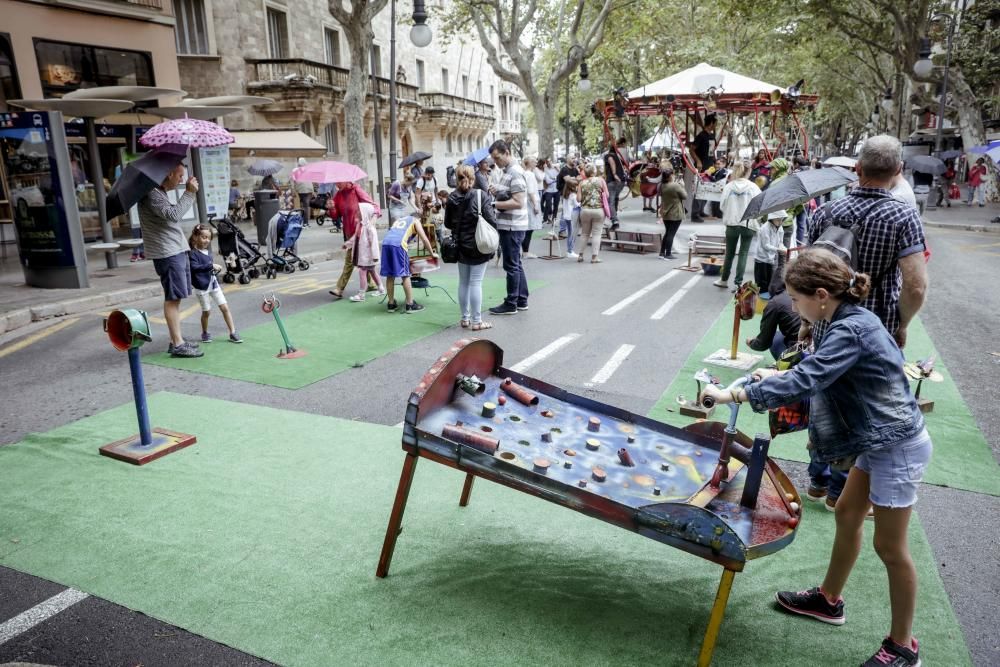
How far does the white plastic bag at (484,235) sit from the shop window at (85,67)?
13.4 meters

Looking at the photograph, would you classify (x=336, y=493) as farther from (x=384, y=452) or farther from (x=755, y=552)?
(x=755, y=552)

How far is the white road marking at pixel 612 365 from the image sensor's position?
659 cm

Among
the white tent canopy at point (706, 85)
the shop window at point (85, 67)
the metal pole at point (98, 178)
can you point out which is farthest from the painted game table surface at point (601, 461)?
the shop window at point (85, 67)

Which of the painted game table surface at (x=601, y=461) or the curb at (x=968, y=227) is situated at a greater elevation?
the painted game table surface at (x=601, y=461)

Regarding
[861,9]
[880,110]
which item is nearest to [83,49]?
[861,9]

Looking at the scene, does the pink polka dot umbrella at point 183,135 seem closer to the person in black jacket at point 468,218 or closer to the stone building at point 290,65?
the person in black jacket at point 468,218

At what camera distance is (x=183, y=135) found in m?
7.55

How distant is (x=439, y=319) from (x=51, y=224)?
6.48 metres

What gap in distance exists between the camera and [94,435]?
5332 mm

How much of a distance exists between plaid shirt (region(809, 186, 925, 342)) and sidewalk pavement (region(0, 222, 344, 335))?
31.2 ft

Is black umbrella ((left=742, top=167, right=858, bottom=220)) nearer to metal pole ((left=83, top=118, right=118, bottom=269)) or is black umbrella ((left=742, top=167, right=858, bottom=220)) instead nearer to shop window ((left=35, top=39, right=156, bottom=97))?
metal pole ((left=83, top=118, right=118, bottom=269))

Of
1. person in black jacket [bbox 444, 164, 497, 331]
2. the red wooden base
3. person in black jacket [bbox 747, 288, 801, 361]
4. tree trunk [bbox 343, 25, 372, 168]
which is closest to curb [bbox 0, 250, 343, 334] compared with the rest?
the red wooden base

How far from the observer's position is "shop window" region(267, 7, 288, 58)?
26.4 meters

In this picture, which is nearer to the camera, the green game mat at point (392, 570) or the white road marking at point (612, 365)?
the green game mat at point (392, 570)
